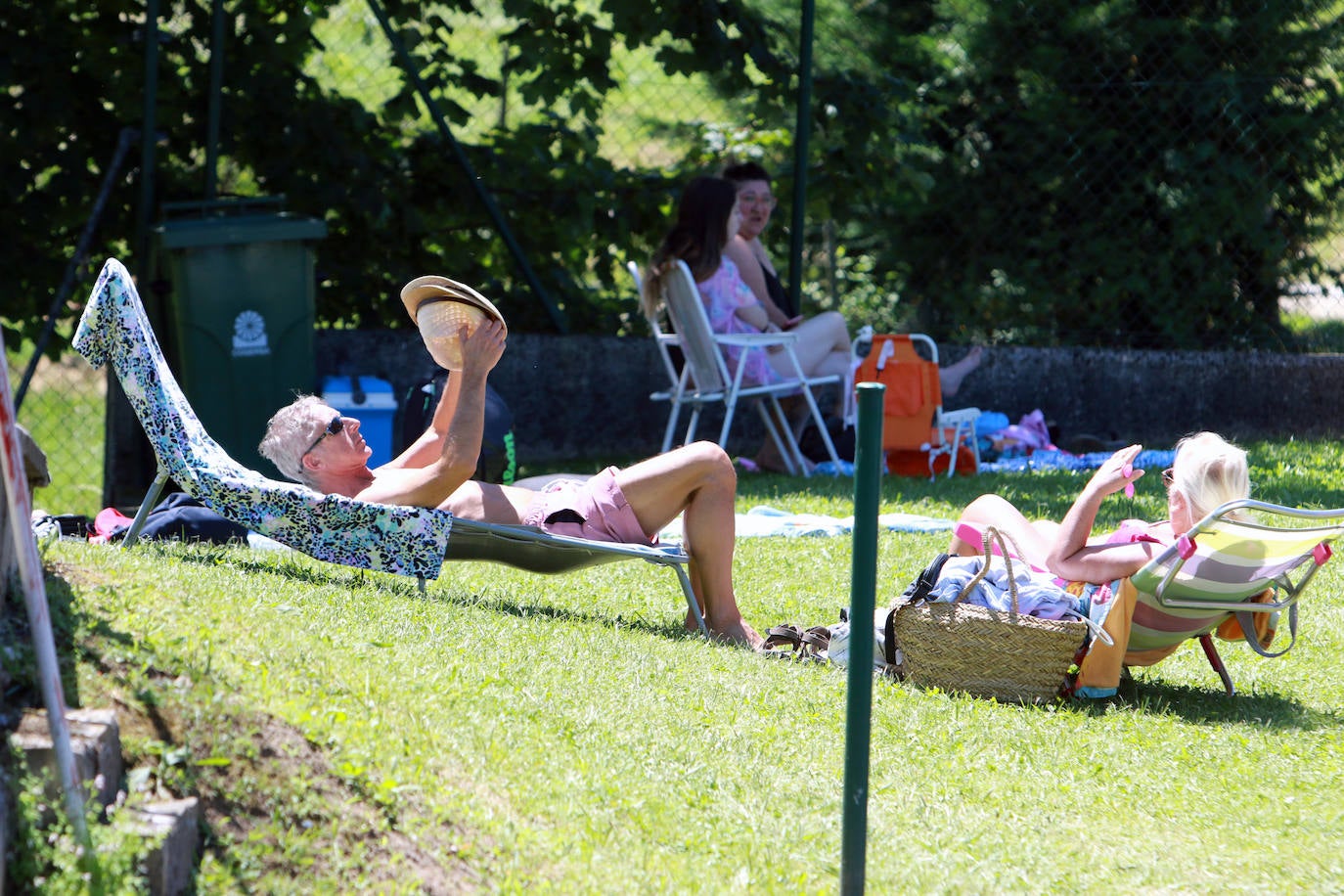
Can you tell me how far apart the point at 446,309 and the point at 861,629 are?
2.18 m

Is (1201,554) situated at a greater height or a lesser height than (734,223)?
lesser

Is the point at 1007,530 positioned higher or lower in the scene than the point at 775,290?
lower

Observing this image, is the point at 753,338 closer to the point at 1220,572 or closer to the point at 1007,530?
the point at 1007,530

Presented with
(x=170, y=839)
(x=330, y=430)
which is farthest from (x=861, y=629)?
(x=330, y=430)

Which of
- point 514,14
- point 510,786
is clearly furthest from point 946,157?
point 510,786

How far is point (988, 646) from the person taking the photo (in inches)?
164

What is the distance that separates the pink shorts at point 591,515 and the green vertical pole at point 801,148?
4.31 m

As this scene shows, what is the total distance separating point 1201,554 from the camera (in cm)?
404

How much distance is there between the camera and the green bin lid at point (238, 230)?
7.14 meters

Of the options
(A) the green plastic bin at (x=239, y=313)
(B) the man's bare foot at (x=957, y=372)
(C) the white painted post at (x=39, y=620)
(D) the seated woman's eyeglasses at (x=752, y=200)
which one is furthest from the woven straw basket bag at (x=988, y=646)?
(D) the seated woman's eyeglasses at (x=752, y=200)

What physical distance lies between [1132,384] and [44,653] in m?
7.69

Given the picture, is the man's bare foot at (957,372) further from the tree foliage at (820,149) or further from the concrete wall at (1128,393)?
the tree foliage at (820,149)

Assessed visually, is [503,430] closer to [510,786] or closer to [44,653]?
[510,786]

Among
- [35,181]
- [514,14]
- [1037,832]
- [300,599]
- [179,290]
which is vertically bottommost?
[1037,832]
